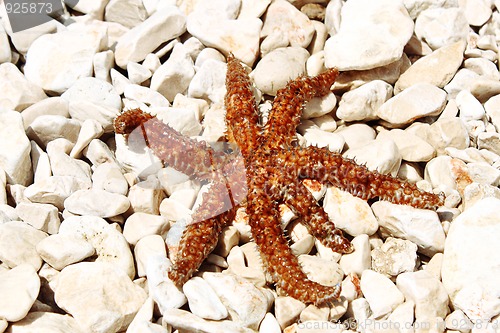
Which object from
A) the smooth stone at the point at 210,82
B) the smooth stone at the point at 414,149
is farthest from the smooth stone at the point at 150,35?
the smooth stone at the point at 414,149

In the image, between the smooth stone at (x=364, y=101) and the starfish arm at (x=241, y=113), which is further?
the smooth stone at (x=364, y=101)

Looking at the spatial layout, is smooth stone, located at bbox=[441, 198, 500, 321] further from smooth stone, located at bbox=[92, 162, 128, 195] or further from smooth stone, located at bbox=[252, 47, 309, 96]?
smooth stone, located at bbox=[92, 162, 128, 195]

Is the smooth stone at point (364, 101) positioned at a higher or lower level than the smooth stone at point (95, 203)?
higher

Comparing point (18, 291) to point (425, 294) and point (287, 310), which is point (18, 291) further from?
point (425, 294)

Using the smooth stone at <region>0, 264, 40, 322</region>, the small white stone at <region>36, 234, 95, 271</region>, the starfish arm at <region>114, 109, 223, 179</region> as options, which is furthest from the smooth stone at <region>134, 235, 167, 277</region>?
the smooth stone at <region>0, 264, 40, 322</region>

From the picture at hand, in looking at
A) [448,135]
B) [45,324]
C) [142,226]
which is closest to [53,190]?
[142,226]

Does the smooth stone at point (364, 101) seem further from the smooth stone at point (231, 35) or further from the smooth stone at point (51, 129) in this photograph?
the smooth stone at point (51, 129)

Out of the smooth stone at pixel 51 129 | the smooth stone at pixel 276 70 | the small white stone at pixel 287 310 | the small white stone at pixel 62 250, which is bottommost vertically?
the small white stone at pixel 287 310
